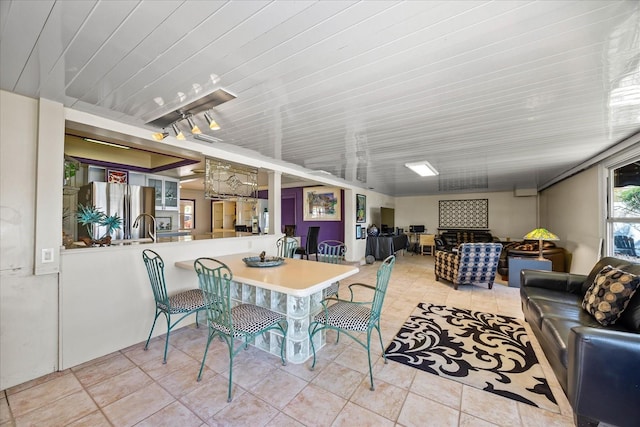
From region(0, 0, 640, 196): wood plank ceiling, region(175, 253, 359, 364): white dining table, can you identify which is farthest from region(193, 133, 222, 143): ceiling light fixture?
region(175, 253, 359, 364): white dining table

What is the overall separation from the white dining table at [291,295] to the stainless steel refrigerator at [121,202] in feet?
7.09

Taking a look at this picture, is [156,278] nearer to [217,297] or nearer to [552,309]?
[217,297]

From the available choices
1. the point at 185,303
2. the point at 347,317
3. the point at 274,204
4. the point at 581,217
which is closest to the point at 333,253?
the point at 274,204

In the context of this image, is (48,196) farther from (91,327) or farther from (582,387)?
(582,387)

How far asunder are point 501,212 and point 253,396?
9.62 m

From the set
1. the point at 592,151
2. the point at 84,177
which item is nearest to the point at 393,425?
the point at 592,151

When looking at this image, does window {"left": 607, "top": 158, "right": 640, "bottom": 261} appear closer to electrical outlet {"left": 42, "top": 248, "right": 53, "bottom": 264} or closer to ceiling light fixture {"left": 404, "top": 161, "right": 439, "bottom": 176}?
ceiling light fixture {"left": 404, "top": 161, "right": 439, "bottom": 176}

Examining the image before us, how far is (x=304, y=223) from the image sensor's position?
7.83 m

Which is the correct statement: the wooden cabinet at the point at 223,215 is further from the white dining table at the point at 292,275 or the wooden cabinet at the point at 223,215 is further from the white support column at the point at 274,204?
the white dining table at the point at 292,275

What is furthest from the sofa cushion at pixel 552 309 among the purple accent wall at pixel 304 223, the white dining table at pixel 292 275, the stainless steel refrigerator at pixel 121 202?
the stainless steel refrigerator at pixel 121 202

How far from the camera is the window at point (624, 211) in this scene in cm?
315

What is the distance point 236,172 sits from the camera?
3.70 metres

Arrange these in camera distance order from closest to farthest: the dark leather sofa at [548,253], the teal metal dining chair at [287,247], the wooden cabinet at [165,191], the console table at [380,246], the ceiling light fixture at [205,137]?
the ceiling light fixture at [205,137], the teal metal dining chair at [287,247], the dark leather sofa at [548,253], the wooden cabinet at [165,191], the console table at [380,246]

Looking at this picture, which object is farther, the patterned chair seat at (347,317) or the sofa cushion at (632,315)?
the patterned chair seat at (347,317)
